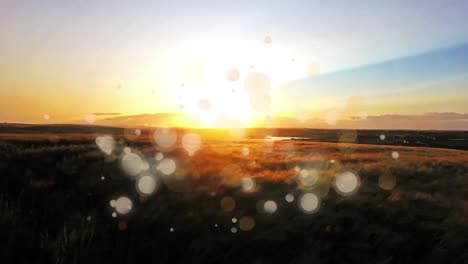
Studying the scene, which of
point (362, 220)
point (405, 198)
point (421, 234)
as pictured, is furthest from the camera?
point (405, 198)

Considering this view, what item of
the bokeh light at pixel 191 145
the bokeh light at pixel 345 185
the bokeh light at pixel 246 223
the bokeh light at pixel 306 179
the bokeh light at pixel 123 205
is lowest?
the bokeh light at pixel 345 185

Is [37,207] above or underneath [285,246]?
above

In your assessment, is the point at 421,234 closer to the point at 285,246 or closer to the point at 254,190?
the point at 285,246

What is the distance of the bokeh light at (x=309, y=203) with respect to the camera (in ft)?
26.3

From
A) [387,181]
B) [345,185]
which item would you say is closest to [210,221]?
[345,185]

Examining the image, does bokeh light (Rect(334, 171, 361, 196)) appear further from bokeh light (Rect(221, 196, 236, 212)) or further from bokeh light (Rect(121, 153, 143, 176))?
bokeh light (Rect(121, 153, 143, 176))

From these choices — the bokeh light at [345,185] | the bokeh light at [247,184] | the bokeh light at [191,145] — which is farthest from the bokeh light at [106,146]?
the bokeh light at [345,185]

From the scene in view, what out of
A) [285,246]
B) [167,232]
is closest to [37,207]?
[167,232]

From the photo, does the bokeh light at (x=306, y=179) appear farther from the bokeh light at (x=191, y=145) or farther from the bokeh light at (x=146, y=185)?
the bokeh light at (x=191, y=145)

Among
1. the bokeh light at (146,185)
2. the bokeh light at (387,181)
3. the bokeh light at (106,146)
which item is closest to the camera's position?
the bokeh light at (146,185)

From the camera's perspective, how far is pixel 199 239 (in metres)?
5.50

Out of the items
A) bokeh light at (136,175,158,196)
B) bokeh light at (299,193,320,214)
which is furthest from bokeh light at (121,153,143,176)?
bokeh light at (299,193,320,214)

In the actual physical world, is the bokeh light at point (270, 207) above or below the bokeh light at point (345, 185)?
above

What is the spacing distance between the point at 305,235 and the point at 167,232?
2.24 metres
